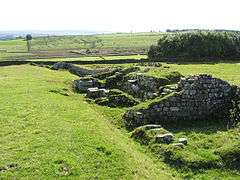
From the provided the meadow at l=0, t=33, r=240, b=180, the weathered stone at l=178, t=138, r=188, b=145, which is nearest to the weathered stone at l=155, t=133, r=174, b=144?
the weathered stone at l=178, t=138, r=188, b=145

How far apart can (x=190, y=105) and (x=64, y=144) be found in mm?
11201

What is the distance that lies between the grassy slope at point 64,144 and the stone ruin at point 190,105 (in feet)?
8.79

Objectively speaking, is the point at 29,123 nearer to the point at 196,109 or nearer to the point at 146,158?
the point at 146,158

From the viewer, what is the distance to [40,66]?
68.8 m

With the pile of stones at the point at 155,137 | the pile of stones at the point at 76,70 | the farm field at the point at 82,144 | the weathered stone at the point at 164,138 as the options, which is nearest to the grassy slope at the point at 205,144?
the farm field at the point at 82,144

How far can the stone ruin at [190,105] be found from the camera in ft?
98.0

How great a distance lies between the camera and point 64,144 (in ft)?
73.3

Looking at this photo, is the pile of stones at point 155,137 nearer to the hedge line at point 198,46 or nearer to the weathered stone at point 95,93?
the weathered stone at point 95,93

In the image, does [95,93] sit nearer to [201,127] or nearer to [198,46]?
[201,127]

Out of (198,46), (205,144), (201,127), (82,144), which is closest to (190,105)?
(201,127)

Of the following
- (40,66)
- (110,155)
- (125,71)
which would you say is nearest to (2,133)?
(110,155)

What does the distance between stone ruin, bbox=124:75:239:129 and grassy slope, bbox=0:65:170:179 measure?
106 inches

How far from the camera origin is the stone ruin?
29859 mm

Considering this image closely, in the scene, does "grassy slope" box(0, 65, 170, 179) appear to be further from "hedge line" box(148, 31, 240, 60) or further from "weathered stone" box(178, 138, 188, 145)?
"hedge line" box(148, 31, 240, 60)
